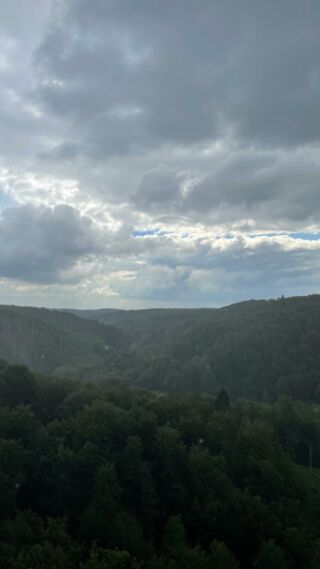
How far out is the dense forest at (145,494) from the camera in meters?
33.0

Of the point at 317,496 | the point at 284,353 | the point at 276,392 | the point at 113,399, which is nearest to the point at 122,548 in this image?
the point at 317,496

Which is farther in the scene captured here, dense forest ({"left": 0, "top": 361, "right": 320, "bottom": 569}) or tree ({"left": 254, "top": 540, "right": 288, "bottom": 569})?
tree ({"left": 254, "top": 540, "right": 288, "bottom": 569})

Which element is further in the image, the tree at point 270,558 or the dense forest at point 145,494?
the tree at point 270,558

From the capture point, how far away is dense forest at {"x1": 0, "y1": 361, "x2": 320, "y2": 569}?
108 ft

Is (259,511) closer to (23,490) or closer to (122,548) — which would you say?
(122,548)

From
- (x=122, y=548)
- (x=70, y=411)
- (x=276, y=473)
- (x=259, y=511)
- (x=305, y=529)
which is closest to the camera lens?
(x=122, y=548)

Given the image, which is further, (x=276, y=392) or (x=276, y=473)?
(x=276, y=392)

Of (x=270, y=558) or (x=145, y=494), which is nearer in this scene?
(x=270, y=558)

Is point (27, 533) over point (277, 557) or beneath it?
over

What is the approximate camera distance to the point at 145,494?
155 feet

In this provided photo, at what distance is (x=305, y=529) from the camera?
1591 inches

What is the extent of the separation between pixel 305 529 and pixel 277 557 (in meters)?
6.19

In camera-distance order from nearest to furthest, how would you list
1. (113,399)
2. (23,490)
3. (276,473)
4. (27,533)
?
(27,533), (23,490), (276,473), (113,399)

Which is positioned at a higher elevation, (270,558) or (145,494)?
(145,494)
